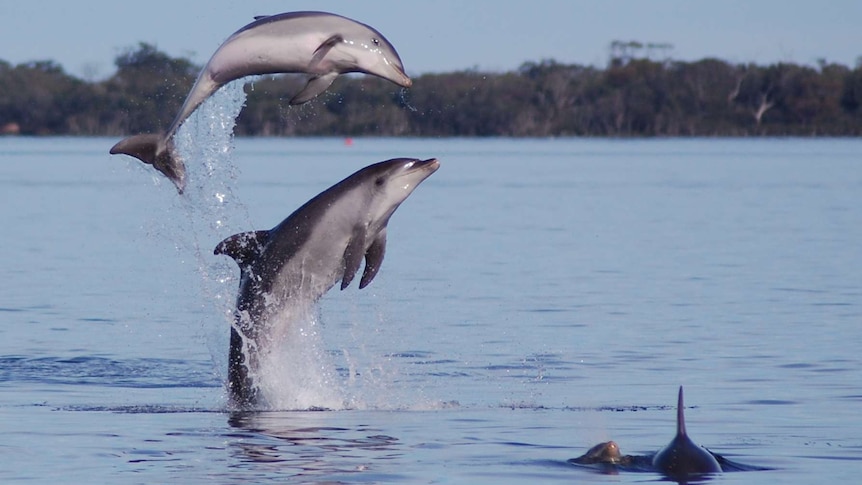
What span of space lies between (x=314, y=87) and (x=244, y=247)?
1876 millimetres

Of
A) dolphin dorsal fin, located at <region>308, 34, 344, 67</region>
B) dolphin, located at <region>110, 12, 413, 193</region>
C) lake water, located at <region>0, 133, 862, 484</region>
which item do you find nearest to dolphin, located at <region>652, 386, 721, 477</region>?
lake water, located at <region>0, 133, 862, 484</region>

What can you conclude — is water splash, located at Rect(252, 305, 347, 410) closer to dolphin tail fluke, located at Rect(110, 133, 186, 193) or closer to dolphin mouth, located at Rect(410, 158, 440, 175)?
dolphin mouth, located at Rect(410, 158, 440, 175)

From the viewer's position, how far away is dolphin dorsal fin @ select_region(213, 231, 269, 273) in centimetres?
1405

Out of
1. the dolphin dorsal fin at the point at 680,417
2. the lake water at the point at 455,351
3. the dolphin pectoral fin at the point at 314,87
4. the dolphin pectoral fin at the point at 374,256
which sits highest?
the dolphin pectoral fin at the point at 314,87

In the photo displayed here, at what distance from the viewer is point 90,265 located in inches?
1184

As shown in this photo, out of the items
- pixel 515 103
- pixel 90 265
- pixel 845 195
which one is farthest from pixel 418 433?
pixel 515 103

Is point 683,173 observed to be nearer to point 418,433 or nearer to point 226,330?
point 226,330

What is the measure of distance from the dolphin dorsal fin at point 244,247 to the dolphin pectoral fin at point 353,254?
2.40 feet

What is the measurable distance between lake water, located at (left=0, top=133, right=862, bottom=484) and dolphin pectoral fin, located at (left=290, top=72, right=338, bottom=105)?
2430 millimetres

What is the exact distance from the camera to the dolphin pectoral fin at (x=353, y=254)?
13930 millimetres

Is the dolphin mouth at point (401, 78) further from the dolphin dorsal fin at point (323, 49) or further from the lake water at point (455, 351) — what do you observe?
the lake water at point (455, 351)

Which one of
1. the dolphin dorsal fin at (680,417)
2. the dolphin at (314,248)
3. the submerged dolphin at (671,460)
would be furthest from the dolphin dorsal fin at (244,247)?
the dolphin dorsal fin at (680,417)

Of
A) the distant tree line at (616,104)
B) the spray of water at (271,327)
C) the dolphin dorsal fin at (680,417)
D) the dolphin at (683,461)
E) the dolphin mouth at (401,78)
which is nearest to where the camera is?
the dolphin dorsal fin at (680,417)

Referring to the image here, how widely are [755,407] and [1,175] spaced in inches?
2437
